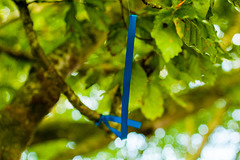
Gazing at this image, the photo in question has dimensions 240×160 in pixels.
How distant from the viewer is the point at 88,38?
6.01 feet

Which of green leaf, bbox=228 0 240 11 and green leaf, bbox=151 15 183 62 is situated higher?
green leaf, bbox=228 0 240 11

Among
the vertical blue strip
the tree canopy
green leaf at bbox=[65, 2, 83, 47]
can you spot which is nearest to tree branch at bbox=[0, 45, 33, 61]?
the tree canopy

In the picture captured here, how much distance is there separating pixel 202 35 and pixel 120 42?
Answer: 1.57 ft

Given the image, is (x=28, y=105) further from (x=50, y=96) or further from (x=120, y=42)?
(x=120, y=42)

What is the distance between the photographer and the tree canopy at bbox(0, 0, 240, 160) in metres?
0.77

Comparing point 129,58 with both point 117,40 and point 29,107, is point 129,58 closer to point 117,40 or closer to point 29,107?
point 117,40

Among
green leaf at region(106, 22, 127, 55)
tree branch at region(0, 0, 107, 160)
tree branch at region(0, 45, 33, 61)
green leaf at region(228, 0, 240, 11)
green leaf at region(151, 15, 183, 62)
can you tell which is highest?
green leaf at region(228, 0, 240, 11)

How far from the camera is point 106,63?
5.11ft

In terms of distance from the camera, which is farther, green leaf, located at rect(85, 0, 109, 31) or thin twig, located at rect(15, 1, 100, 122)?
green leaf, located at rect(85, 0, 109, 31)

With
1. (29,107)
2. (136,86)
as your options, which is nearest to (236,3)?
(136,86)

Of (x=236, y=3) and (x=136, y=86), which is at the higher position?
(x=236, y=3)

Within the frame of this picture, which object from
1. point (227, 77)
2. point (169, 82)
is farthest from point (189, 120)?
point (169, 82)

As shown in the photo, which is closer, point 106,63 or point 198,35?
point 198,35

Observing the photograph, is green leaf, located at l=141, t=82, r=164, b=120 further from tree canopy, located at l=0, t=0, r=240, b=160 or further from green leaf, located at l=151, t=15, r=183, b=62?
green leaf, located at l=151, t=15, r=183, b=62
